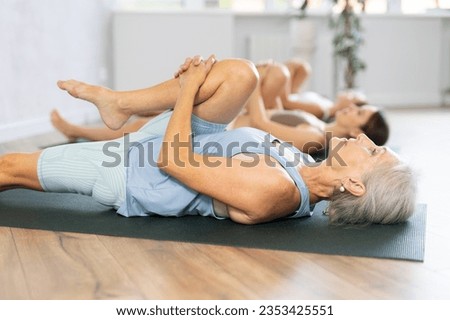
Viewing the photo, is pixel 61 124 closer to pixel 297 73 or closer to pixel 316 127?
pixel 316 127

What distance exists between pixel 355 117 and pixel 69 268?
6.74 feet

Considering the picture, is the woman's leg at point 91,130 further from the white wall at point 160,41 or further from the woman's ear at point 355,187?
the white wall at point 160,41

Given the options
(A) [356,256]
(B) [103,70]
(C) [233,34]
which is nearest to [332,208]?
(A) [356,256]

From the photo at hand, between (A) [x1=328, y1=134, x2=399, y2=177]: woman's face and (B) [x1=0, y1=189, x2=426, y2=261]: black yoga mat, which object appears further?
(A) [x1=328, y1=134, x2=399, y2=177]: woman's face

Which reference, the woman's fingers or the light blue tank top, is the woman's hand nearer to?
the woman's fingers

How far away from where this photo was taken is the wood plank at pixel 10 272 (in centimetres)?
133

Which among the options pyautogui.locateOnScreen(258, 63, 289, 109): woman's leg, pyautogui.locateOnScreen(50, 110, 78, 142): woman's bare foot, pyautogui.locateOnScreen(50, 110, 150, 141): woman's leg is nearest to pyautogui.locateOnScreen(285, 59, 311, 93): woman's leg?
pyautogui.locateOnScreen(258, 63, 289, 109): woman's leg

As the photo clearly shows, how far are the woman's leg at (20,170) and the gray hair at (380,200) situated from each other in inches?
36.4

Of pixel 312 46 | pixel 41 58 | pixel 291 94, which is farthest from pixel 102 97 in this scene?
pixel 312 46

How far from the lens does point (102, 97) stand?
2008 millimetres

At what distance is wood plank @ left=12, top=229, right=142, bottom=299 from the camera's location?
52.8 inches

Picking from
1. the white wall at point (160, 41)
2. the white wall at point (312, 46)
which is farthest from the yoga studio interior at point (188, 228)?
the white wall at point (312, 46)

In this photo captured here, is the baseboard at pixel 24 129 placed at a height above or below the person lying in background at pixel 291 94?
below
